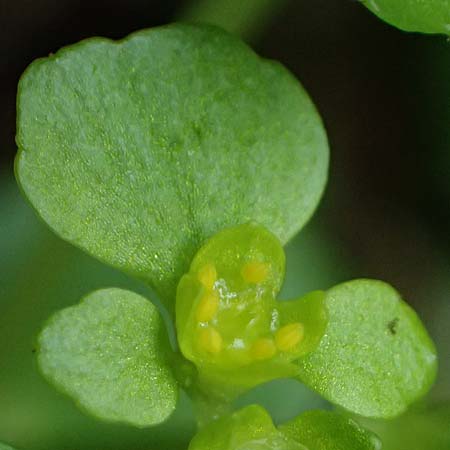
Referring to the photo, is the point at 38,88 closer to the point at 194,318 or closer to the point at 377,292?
the point at 194,318

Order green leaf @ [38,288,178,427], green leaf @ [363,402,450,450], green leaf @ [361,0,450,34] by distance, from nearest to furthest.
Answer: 1. green leaf @ [38,288,178,427]
2. green leaf @ [361,0,450,34]
3. green leaf @ [363,402,450,450]

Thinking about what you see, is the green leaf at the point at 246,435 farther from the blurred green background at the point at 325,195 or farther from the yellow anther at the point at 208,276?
the blurred green background at the point at 325,195

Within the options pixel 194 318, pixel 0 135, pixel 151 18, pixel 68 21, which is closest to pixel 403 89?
pixel 151 18

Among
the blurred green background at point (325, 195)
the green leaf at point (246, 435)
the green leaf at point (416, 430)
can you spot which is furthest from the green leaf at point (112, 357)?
the green leaf at point (416, 430)

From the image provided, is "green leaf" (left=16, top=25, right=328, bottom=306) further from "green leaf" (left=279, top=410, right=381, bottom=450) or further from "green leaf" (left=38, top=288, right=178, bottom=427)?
"green leaf" (left=279, top=410, right=381, bottom=450)

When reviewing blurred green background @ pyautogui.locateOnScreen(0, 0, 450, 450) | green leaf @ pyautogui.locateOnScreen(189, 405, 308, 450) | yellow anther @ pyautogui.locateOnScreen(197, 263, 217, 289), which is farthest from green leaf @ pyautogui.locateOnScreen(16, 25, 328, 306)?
blurred green background @ pyautogui.locateOnScreen(0, 0, 450, 450)

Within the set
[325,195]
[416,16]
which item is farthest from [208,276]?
[325,195]

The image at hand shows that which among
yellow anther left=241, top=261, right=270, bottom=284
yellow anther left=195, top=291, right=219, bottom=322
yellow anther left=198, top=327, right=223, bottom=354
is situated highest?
yellow anther left=241, top=261, right=270, bottom=284

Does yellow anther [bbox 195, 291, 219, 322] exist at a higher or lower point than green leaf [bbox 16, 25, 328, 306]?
lower
